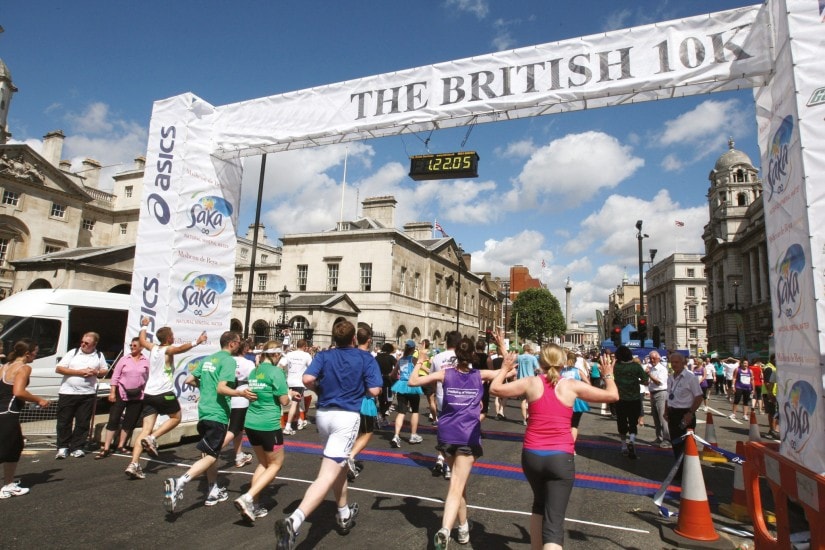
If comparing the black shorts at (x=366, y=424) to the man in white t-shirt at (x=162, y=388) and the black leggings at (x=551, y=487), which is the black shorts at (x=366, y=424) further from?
the black leggings at (x=551, y=487)

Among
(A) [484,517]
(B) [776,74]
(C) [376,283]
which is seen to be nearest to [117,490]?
(A) [484,517]

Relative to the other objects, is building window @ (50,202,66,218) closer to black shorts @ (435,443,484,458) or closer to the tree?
black shorts @ (435,443,484,458)

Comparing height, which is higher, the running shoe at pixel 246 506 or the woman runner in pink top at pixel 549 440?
the woman runner in pink top at pixel 549 440

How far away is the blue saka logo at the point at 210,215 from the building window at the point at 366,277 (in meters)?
26.9

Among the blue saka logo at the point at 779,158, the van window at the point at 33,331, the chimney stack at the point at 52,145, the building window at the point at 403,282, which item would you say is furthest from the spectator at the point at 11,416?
the chimney stack at the point at 52,145

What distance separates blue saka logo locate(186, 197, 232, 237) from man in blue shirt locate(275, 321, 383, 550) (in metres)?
6.32

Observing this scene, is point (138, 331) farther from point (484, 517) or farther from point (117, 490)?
point (484, 517)

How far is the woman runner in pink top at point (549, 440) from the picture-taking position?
3.58 metres

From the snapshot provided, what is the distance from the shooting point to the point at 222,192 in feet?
33.7

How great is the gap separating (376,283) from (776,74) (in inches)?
1248

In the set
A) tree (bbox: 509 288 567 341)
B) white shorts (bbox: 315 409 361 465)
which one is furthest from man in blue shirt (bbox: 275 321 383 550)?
tree (bbox: 509 288 567 341)

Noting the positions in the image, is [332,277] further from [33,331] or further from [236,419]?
[236,419]

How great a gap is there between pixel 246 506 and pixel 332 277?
34.5m

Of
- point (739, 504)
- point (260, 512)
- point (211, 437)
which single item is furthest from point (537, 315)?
point (260, 512)
